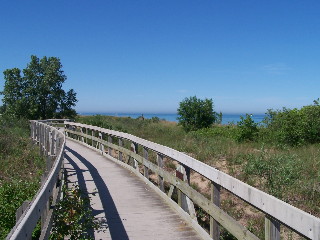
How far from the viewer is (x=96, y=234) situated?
5.24 meters

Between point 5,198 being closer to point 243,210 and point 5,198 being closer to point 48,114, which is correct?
point 243,210

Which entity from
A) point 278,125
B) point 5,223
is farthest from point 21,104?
point 5,223

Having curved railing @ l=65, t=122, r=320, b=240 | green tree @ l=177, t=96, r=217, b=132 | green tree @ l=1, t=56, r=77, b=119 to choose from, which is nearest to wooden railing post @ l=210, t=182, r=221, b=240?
curved railing @ l=65, t=122, r=320, b=240

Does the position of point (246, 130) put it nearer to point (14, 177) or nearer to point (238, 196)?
point (14, 177)

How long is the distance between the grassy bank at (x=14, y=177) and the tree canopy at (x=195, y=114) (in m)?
13.7

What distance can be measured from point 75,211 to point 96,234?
0.49 m

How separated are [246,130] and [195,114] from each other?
415 inches

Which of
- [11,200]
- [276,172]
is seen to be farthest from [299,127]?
[11,200]

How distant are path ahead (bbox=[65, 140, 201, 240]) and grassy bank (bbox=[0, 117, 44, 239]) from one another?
1268 mm

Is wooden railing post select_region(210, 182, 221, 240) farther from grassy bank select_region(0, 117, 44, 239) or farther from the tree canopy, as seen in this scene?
the tree canopy

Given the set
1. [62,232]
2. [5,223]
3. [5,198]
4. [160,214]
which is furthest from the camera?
[5,198]

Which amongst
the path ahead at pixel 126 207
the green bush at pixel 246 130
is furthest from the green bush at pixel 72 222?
the green bush at pixel 246 130

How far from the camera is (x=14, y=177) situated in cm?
1079

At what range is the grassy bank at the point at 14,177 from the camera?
20.4 ft
